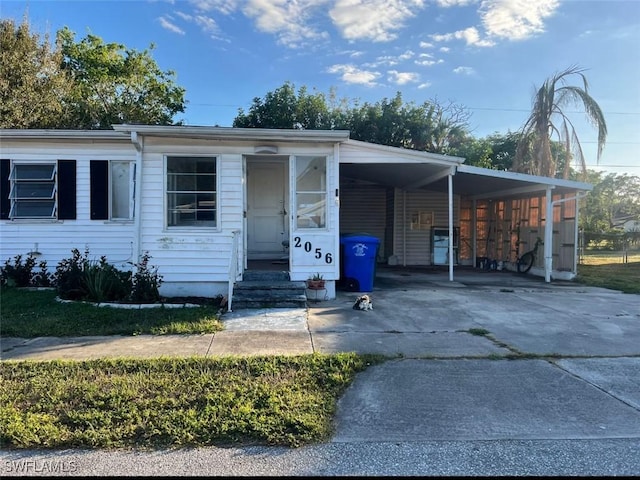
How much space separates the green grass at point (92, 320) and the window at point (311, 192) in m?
2.48

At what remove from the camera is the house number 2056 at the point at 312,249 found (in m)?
8.47

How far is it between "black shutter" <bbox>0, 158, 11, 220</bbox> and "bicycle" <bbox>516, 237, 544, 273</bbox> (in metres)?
13.5

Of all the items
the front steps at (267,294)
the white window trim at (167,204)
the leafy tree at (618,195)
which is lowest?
the front steps at (267,294)

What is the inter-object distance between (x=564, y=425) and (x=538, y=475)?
88cm

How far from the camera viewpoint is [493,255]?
628 inches

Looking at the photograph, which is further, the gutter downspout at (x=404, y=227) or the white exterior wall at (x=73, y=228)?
the gutter downspout at (x=404, y=227)

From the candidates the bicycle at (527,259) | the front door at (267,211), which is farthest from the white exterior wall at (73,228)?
the bicycle at (527,259)

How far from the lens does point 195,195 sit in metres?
8.47

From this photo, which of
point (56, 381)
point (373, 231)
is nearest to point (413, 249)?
point (373, 231)

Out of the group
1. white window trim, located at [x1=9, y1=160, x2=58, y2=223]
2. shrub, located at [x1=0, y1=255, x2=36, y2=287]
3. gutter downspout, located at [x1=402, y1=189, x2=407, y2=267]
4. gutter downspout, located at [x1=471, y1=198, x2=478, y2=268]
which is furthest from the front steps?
gutter downspout, located at [x1=471, y1=198, x2=478, y2=268]

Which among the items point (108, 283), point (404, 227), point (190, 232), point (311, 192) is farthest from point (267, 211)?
point (404, 227)

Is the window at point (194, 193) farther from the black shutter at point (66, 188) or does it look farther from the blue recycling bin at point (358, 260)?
the blue recycling bin at point (358, 260)
